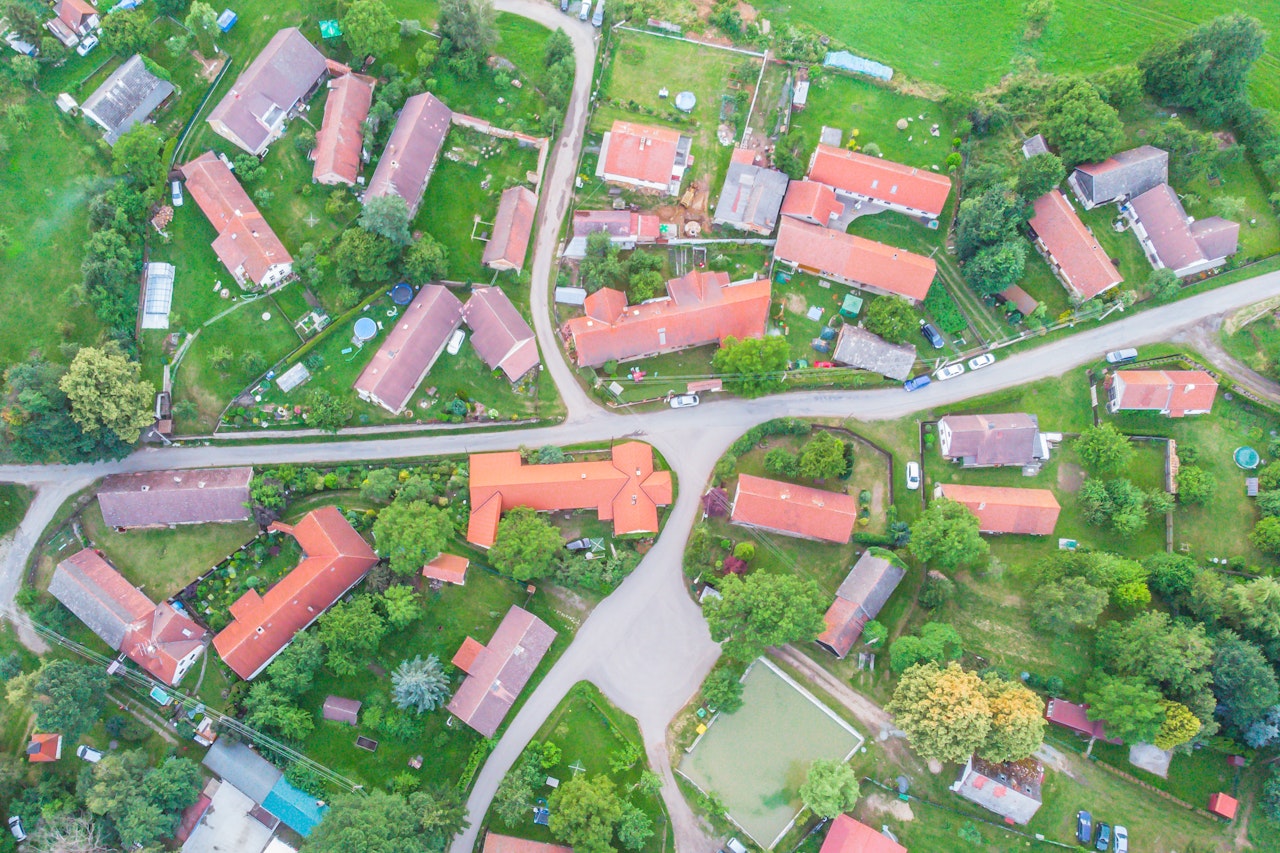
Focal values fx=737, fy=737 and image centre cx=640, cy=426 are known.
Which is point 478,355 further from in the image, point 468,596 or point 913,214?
point 913,214

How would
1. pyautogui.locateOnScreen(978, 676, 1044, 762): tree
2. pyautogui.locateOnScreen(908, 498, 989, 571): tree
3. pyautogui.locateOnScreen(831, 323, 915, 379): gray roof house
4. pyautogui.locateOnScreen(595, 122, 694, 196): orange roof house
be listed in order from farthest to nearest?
pyautogui.locateOnScreen(595, 122, 694, 196): orange roof house
pyautogui.locateOnScreen(831, 323, 915, 379): gray roof house
pyautogui.locateOnScreen(908, 498, 989, 571): tree
pyautogui.locateOnScreen(978, 676, 1044, 762): tree

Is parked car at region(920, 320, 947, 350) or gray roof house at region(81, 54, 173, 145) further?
parked car at region(920, 320, 947, 350)

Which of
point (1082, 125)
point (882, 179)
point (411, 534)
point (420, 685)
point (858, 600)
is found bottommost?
point (420, 685)

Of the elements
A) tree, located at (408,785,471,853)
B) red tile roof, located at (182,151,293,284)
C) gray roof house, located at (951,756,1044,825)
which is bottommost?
tree, located at (408,785,471,853)

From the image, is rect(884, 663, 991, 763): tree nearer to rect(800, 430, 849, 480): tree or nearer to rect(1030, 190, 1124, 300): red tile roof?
rect(800, 430, 849, 480): tree

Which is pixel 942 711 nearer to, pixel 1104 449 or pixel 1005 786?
pixel 1005 786

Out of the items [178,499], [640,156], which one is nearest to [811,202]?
[640,156]

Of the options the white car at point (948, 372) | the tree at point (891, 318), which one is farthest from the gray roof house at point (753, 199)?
the white car at point (948, 372)

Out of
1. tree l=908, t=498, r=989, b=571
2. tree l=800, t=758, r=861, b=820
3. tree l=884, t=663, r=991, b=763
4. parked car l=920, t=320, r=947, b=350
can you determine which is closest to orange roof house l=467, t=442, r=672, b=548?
tree l=908, t=498, r=989, b=571
